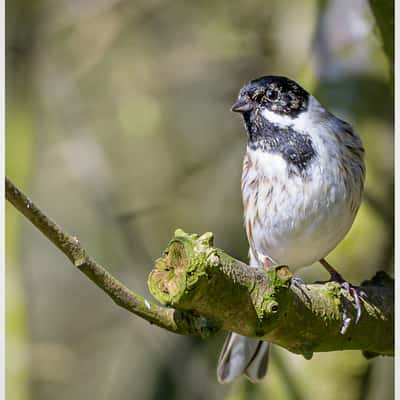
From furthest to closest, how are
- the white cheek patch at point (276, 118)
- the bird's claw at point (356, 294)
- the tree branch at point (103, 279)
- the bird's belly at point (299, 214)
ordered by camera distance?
the white cheek patch at point (276, 118)
the bird's belly at point (299, 214)
the bird's claw at point (356, 294)
the tree branch at point (103, 279)

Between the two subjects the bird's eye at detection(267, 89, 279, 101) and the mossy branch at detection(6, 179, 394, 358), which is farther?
the bird's eye at detection(267, 89, 279, 101)

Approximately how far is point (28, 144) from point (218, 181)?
1.30 metres

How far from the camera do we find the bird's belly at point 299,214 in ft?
9.40

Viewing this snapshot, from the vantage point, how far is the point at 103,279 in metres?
1.93

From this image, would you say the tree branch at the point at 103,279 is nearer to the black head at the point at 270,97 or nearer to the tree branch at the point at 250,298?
the tree branch at the point at 250,298

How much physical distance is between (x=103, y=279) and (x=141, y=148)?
2885 millimetres

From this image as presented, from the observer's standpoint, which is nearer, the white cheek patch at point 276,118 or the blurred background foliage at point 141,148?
the white cheek patch at point 276,118

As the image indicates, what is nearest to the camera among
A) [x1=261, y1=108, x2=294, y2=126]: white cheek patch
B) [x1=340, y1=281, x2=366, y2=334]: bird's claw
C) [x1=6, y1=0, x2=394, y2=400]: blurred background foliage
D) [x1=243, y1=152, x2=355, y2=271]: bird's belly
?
[x1=340, y1=281, x2=366, y2=334]: bird's claw

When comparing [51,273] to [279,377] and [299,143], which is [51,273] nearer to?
[279,377]

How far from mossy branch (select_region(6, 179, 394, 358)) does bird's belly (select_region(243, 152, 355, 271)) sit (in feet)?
1.89

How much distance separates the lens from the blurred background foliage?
3.43 meters

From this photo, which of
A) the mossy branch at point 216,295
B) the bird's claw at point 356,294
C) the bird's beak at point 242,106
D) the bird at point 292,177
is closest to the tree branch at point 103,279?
the mossy branch at point 216,295

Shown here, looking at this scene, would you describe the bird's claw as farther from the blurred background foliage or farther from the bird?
the blurred background foliage

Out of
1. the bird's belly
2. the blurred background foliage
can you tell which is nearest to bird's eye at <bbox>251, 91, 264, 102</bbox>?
the bird's belly
